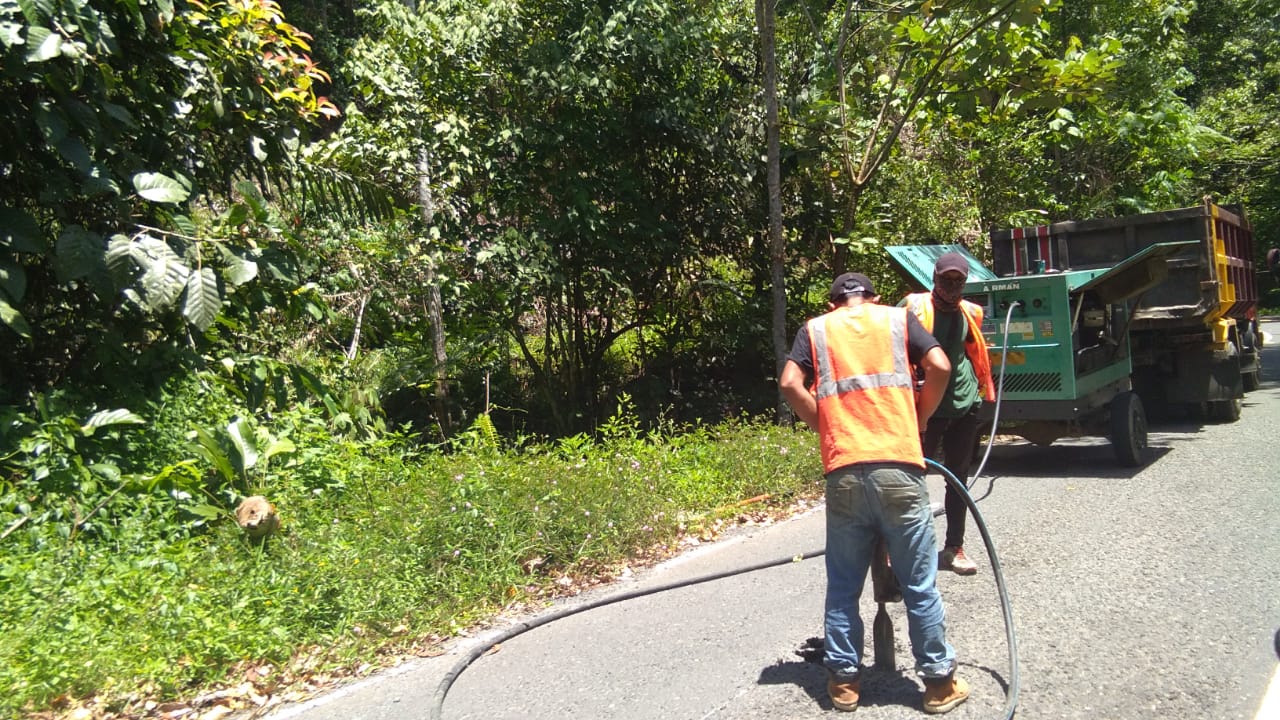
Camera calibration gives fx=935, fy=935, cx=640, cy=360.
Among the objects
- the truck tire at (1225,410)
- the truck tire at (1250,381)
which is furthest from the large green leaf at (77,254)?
the truck tire at (1250,381)

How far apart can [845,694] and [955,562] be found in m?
1.96

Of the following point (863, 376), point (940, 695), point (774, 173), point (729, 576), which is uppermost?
point (774, 173)

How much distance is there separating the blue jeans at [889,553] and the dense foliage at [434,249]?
246 centimetres

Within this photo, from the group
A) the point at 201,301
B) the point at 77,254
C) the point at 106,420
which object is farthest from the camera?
the point at 106,420

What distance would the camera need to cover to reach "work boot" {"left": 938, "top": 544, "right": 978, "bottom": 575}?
5.57 m

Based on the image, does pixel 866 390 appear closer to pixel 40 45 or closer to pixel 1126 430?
pixel 40 45

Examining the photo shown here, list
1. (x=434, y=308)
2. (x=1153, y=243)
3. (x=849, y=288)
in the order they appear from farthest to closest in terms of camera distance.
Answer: (x=434, y=308) → (x=1153, y=243) → (x=849, y=288)

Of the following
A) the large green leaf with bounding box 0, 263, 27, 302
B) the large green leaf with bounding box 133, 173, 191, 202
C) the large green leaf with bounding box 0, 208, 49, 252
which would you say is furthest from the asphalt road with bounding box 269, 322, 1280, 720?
the large green leaf with bounding box 0, 208, 49, 252

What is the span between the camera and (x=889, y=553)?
389cm

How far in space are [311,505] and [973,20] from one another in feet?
27.6

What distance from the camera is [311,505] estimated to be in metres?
6.52

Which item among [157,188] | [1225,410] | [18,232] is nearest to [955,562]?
[157,188]

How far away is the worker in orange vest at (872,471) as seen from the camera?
3801 mm

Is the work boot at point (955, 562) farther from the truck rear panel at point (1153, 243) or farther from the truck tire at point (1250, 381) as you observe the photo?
the truck tire at point (1250, 381)
